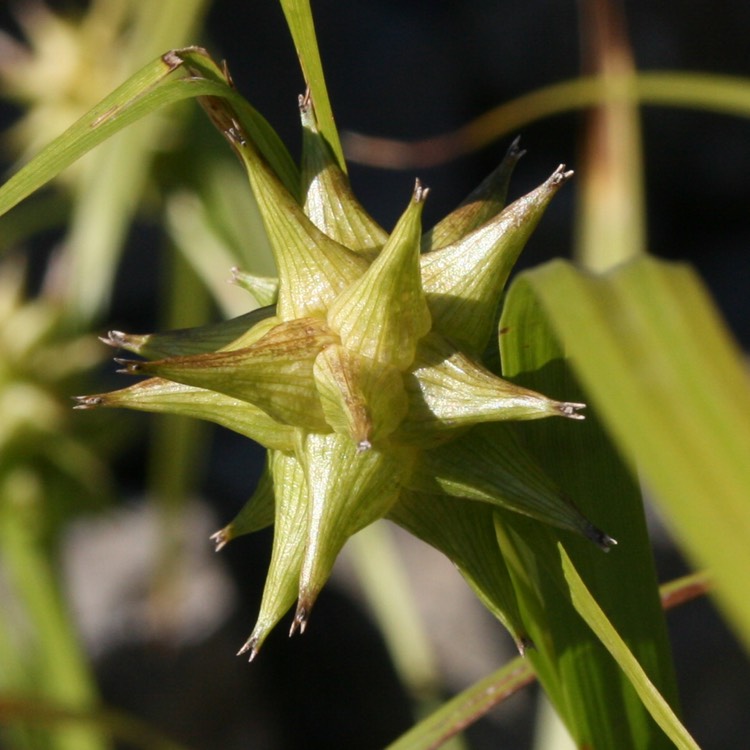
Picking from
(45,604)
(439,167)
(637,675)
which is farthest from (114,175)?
(439,167)

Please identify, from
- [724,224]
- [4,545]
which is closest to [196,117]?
[4,545]

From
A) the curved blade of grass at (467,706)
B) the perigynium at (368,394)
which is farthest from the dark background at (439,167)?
the perigynium at (368,394)

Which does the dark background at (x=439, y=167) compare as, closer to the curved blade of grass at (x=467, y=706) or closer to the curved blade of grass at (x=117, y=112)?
the curved blade of grass at (x=467, y=706)

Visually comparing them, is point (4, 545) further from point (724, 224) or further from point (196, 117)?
point (724, 224)

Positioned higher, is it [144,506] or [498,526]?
[144,506]

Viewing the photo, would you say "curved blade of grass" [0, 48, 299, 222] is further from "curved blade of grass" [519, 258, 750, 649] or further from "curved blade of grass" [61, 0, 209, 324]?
"curved blade of grass" [61, 0, 209, 324]
